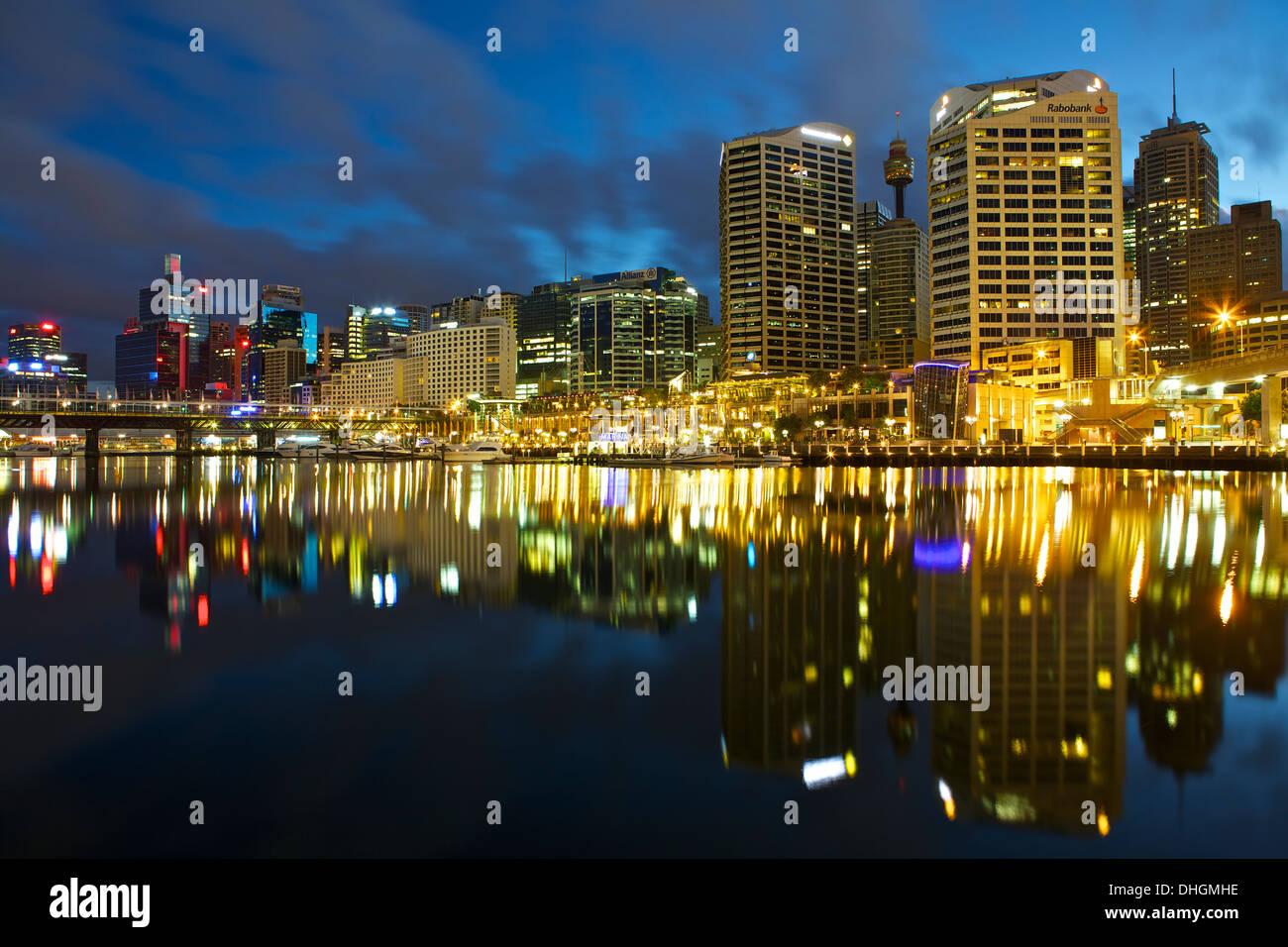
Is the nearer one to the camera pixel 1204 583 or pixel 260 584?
pixel 1204 583

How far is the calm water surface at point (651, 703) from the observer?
6340 mm

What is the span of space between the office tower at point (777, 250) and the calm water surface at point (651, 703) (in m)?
173

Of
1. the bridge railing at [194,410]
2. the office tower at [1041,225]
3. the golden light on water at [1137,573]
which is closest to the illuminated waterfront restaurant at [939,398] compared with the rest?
the office tower at [1041,225]

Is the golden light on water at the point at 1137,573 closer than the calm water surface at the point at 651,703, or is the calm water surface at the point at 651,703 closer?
the calm water surface at the point at 651,703

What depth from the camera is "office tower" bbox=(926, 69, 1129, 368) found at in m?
135

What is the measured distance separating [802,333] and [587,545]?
179180mm

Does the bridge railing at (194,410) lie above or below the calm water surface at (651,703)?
above

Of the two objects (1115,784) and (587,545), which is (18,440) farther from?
(1115,784)

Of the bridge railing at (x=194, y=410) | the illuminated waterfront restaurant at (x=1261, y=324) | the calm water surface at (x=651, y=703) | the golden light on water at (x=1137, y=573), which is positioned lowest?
the calm water surface at (x=651, y=703)

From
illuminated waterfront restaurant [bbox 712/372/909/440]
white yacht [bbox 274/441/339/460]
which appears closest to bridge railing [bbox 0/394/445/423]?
white yacht [bbox 274/441/339/460]

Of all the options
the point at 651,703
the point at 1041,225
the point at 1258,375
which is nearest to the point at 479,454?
the point at 1258,375

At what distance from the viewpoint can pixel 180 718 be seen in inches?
347

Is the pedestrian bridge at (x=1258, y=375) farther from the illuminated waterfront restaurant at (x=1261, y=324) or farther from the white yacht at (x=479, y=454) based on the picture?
the illuminated waterfront restaurant at (x=1261, y=324)
